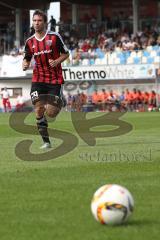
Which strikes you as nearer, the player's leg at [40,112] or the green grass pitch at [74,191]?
the green grass pitch at [74,191]

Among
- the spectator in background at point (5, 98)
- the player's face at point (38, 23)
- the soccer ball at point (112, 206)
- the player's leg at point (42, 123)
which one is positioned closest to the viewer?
the soccer ball at point (112, 206)

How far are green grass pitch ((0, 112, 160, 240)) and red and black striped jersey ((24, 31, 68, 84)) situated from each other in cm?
143

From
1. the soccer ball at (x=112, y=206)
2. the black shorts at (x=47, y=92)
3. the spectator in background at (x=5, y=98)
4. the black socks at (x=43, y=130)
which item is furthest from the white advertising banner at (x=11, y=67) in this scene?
the soccer ball at (x=112, y=206)

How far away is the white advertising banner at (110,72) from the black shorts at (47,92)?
2897cm

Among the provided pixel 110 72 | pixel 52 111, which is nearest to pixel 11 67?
pixel 110 72

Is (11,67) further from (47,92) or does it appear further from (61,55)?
(61,55)

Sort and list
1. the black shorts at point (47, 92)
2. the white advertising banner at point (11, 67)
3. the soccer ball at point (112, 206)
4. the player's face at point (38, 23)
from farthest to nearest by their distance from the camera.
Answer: the white advertising banner at point (11, 67), the black shorts at point (47, 92), the player's face at point (38, 23), the soccer ball at point (112, 206)

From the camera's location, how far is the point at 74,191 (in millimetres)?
8172

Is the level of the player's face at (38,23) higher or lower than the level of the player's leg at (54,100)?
higher

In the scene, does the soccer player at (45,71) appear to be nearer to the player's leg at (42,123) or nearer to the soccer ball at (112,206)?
the player's leg at (42,123)

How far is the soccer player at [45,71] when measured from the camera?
45.4 feet

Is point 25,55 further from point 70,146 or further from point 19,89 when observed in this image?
point 19,89

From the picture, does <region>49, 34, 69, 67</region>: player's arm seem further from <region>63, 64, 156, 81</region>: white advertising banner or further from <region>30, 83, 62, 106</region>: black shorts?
<region>63, 64, 156, 81</region>: white advertising banner

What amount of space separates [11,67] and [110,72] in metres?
7.44
